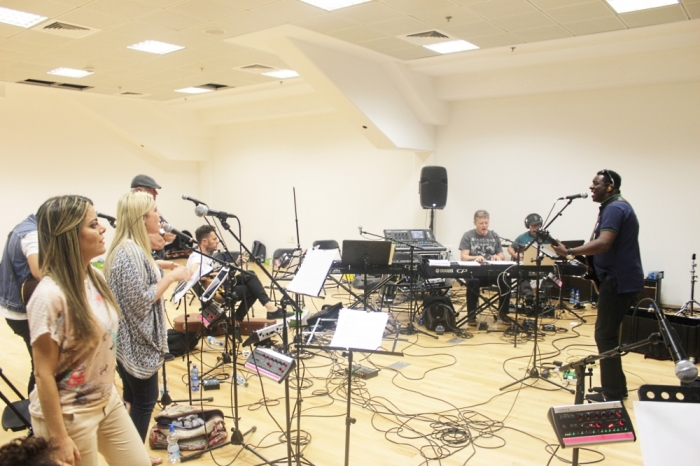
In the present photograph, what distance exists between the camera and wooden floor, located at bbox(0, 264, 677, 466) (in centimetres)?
339

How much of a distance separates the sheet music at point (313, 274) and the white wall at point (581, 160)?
5.80 metres

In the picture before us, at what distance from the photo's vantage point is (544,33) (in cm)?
639

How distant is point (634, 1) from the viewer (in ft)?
17.7

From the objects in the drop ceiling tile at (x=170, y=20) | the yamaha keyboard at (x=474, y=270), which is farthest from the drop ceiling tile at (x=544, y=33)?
the drop ceiling tile at (x=170, y=20)

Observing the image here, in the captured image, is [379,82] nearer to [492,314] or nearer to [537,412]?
[492,314]

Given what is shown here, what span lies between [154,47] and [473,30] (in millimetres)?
4140

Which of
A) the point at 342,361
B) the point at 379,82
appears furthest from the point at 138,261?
the point at 379,82

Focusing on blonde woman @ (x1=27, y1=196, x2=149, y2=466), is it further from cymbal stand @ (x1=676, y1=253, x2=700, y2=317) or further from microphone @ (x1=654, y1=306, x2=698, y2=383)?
cymbal stand @ (x1=676, y1=253, x2=700, y2=317)

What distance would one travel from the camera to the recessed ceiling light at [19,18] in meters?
5.82

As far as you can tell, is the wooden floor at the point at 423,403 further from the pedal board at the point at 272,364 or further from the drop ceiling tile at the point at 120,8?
the drop ceiling tile at the point at 120,8

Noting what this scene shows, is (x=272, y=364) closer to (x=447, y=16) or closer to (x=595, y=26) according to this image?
(x=447, y=16)

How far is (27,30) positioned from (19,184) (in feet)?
16.4

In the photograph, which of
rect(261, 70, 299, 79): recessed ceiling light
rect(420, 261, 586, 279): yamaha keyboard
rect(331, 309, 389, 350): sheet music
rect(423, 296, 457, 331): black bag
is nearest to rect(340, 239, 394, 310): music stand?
rect(420, 261, 586, 279): yamaha keyboard

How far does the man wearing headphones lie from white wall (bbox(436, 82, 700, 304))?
4022 millimetres
